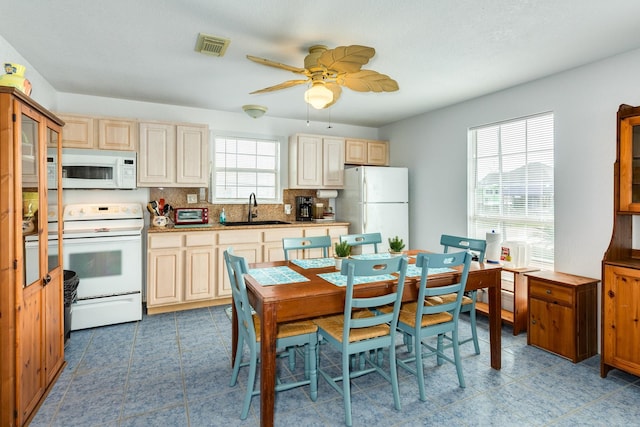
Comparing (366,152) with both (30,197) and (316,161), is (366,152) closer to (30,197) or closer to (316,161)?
(316,161)

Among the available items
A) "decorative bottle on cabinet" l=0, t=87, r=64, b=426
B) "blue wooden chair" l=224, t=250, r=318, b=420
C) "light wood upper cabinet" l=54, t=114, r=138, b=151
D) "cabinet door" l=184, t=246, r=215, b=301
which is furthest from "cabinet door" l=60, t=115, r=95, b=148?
"blue wooden chair" l=224, t=250, r=318, b=420

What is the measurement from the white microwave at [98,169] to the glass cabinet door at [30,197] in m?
1.62

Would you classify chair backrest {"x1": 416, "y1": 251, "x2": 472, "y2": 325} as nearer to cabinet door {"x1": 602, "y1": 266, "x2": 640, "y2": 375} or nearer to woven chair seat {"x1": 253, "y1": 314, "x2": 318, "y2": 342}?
woven chair seat {"x1": 253, "y1": 314, "x2": 318, "y2": 342}

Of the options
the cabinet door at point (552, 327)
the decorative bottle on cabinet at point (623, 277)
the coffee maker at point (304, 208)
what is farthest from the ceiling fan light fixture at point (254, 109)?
the cabinet door at point (552, 327)

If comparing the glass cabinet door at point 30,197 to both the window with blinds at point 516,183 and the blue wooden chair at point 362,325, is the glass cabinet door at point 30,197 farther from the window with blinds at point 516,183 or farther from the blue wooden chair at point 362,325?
the window with blinds at point 516,183

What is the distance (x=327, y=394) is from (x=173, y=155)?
10.4 ft

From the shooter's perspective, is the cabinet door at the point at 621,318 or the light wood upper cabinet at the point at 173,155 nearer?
the cabinet door at the point at 621,318

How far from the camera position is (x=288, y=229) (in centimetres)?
453

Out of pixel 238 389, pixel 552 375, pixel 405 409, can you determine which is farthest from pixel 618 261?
pixel 238 389

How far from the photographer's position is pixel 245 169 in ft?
16.3

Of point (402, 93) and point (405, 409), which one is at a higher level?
point (402, 93)

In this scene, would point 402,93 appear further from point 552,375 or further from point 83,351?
point 83,351

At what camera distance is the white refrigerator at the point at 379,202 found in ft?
15.6

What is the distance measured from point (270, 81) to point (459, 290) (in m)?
2.60
